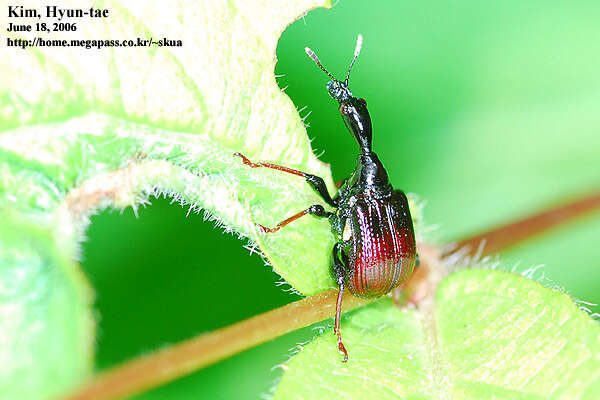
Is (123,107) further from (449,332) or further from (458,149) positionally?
(458,149)

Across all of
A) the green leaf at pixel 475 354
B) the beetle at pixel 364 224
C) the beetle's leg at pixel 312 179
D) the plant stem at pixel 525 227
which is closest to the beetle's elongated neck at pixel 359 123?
the beetle at pixel 364 224

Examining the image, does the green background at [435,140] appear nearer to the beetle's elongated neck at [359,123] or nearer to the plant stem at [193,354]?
the beetle's elongated neck at [359,123]

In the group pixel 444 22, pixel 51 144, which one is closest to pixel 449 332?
pixel 51 144

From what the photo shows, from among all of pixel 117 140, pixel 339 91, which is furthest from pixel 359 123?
pixel 117 140

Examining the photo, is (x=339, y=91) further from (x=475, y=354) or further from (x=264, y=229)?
(x=475, y=354)

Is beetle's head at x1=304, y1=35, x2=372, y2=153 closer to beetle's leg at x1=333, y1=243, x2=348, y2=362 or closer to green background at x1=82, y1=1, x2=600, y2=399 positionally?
green background at x1=82, y1=1, x2=600, y2=399

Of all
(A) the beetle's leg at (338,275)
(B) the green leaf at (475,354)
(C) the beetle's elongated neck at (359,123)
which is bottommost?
(B) the green leaf at (475,354)
